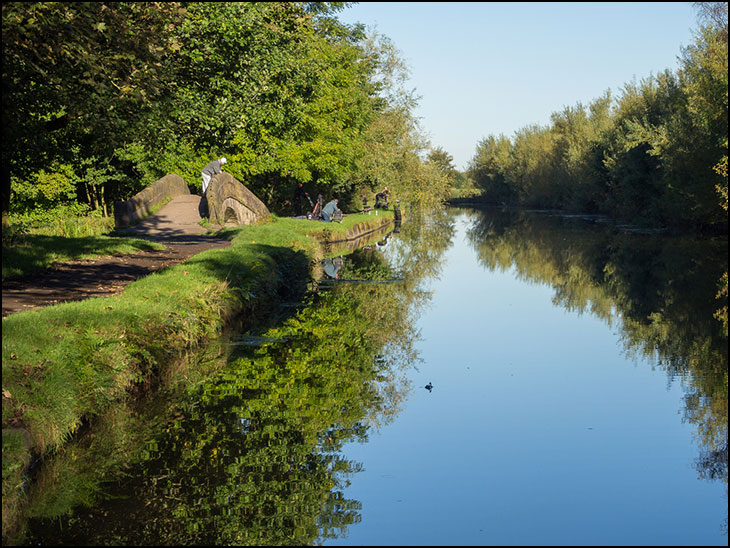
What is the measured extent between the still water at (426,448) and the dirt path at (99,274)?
115 inches

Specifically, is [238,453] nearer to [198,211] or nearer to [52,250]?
[52,250]

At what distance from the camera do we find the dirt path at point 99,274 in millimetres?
13953

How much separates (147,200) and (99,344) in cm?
2463

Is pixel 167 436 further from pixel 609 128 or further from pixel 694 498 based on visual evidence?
pixel 609 128

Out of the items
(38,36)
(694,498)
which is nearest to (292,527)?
(694,498)

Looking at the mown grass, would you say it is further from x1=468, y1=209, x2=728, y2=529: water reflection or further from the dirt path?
x1=468, y1=209, x2=728, y2=529: water reflection

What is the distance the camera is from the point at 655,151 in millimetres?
49312

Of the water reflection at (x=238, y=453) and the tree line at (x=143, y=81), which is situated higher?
the tree line at (x=143, y=81)

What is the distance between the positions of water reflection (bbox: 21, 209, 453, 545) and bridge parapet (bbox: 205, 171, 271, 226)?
→ 16.9 m

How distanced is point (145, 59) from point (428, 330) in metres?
8.07

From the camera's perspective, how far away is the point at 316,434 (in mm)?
9586

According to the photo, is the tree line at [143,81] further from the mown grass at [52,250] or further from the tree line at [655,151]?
the tree line at [655,151]

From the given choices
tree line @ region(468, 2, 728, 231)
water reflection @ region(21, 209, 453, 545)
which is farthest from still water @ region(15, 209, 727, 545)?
tree line @ region(468, 2, 728, 231)

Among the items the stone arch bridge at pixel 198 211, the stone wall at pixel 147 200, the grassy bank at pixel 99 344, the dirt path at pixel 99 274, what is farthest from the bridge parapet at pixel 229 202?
the grassy bank at pixel 99 344
